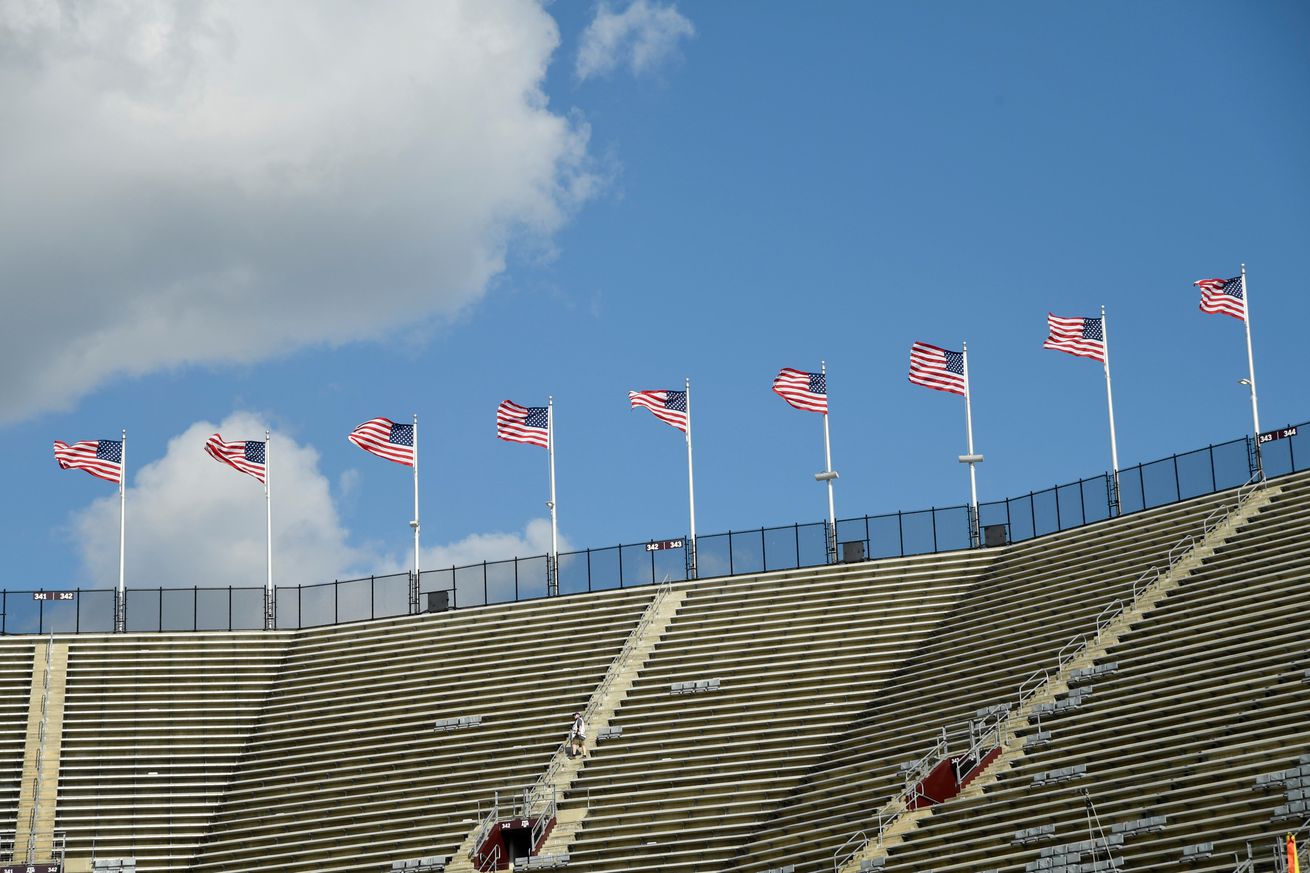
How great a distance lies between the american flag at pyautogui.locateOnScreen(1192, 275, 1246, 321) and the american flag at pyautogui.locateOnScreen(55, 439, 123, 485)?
32113 mm

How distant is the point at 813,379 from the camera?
6025cm

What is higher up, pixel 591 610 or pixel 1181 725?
pixel 591 610

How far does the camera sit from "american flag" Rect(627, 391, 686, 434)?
197 feet

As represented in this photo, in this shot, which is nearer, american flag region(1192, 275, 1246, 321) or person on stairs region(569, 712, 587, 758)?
person on stairs region(569, 712, 587, 758)

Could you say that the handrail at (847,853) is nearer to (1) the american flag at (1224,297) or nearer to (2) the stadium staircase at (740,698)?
(2) the stadium staircase at (740,698)

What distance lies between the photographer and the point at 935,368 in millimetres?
58781

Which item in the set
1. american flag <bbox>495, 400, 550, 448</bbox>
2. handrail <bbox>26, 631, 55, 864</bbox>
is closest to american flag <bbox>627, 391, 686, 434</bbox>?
american flag <bbox>495, 400, 550, 448</bbox>

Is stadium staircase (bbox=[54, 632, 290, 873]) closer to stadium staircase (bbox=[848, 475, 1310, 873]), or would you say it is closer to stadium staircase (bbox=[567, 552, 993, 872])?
stadium staircase (bbox=[567, 552, 993, 872])

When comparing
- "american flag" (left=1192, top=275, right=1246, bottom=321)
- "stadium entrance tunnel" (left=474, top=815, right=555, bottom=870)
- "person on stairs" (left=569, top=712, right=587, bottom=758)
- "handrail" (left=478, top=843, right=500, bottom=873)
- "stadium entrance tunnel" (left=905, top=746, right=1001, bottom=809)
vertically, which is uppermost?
"american flag" (left=1192, top=275, right=1246, bottom=321)

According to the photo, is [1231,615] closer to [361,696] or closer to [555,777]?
[555,777]

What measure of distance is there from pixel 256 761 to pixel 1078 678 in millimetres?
22013

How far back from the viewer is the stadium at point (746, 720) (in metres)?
40.3

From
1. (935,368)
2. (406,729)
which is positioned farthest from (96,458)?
(935,368)

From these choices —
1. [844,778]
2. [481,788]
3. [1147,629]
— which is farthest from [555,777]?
[1147,629]
